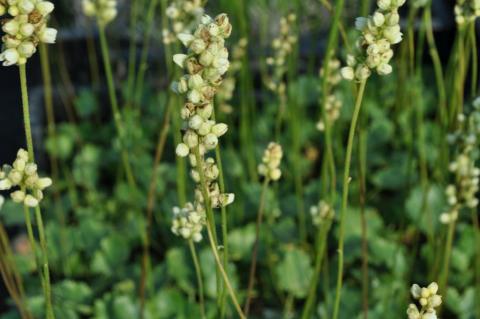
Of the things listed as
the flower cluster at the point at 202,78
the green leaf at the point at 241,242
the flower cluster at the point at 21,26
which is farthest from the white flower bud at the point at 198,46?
the green leaf at the point at 241,242

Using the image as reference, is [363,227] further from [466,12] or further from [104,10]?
[104,10]

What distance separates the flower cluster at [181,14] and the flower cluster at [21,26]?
434 millimetres

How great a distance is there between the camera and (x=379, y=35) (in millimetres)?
835

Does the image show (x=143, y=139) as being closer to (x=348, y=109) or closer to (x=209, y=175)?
(x=348, y=109)

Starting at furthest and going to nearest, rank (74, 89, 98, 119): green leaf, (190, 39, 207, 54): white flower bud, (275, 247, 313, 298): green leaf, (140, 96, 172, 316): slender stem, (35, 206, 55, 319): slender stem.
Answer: (74, 89, 98, 119): green leaf → (275, 247, 313, 298): green leaf → (140, 96, 172, 316): slender stem → (35, 206, 55, 319): slender stem → (190, 39, 207, 54): white flower bud

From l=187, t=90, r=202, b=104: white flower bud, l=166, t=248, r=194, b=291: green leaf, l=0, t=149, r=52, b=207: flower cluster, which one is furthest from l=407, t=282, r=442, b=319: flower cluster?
l=166, t=248, r=194, b=291: green leaf

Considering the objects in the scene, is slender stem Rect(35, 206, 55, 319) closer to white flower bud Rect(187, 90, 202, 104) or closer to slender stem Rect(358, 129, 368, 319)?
white flower bud Rect(187, 90, 202, 104)

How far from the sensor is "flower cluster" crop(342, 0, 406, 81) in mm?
817

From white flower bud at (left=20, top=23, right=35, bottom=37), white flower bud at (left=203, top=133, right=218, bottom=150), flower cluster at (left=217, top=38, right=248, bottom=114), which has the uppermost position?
white flower bud at (left=20, top=23, right=35, bottom=37)

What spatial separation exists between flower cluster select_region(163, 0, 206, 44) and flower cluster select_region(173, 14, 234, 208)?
0.46 meters

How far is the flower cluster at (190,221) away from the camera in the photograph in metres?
1.00

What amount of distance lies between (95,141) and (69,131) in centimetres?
10

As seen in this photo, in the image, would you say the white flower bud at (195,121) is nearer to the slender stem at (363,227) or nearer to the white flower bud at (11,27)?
the white flower bud at (11,27)

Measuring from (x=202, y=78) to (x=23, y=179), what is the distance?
0.28 m
